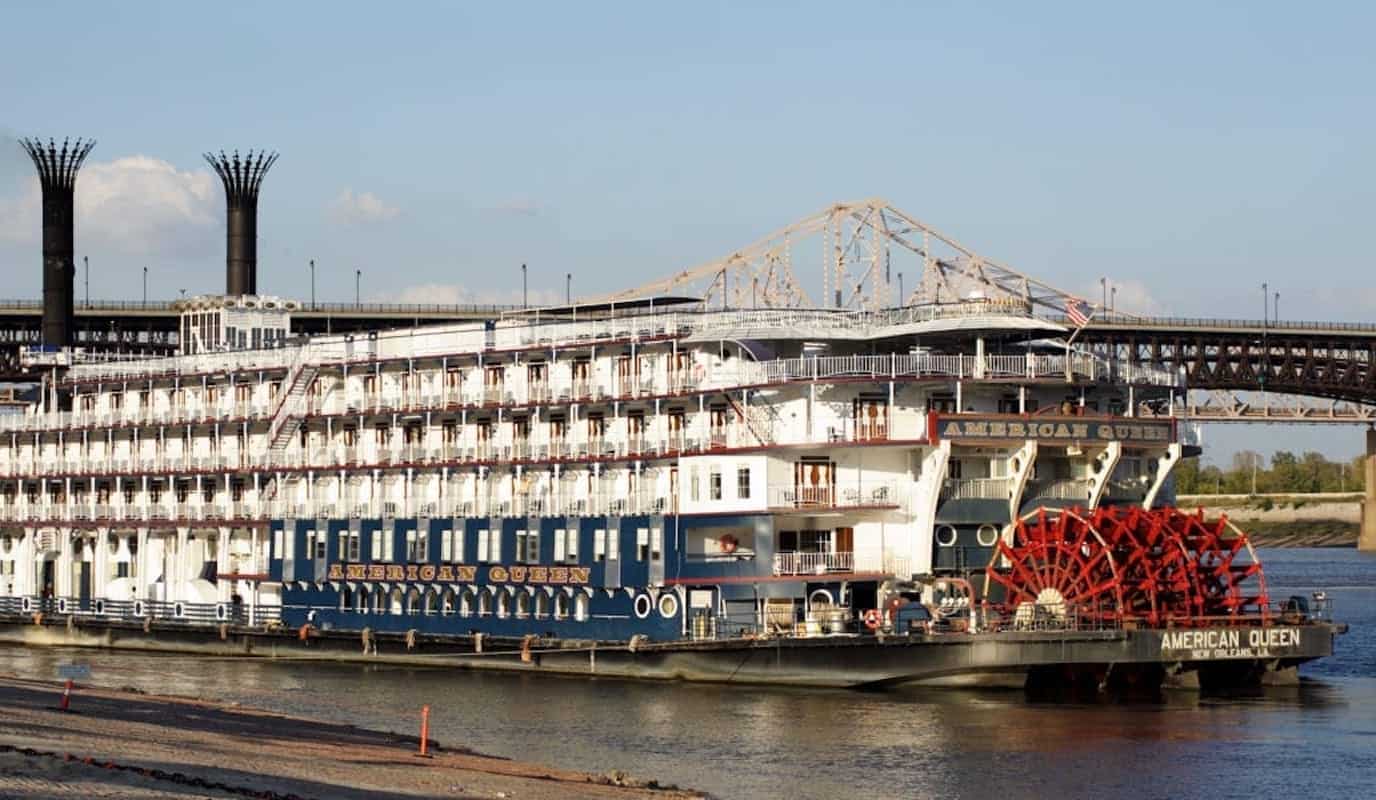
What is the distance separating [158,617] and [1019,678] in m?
30.0

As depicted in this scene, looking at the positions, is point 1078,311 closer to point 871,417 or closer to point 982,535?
point 982,535

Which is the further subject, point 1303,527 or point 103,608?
point 1303,527

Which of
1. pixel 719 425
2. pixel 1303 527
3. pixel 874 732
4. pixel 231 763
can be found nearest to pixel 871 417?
pixel 719 425

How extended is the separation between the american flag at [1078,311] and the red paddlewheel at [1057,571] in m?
8.40

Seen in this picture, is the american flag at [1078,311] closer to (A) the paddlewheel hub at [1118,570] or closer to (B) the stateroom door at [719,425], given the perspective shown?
(A) the paddlewheel hub at [1118,570]

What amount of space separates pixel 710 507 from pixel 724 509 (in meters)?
0.47

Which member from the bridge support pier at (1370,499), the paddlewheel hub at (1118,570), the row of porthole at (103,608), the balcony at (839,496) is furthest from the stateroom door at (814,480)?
the bridge support pier at (1370,499)

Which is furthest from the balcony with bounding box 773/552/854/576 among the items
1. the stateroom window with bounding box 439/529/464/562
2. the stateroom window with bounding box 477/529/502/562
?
the stateroom window with bounding box 439/529/464/562

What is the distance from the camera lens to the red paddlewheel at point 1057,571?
157 ft

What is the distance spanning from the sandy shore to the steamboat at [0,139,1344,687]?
11521mm

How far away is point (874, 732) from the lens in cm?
4256

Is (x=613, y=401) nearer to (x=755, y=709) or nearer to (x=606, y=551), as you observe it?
(x=606, y=551)

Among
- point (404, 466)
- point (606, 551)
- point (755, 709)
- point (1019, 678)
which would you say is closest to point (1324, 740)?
point (1019, 678)

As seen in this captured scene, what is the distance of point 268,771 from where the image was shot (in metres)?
32.1
